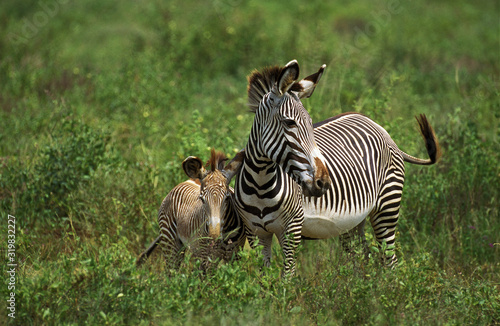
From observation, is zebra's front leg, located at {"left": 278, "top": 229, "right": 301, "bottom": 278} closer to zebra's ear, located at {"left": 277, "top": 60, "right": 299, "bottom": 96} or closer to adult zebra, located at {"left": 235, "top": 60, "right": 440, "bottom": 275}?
adult zebra, located at {"left": 235, "top": 60, "right": 440, "bottom": 275}

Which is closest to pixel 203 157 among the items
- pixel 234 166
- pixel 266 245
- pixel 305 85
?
pixel 234 166

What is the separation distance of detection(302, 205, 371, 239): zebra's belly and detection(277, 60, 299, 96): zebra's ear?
3.45ft

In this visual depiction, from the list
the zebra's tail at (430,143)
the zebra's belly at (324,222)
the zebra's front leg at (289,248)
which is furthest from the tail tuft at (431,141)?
the zebra's front leg at (289,248)

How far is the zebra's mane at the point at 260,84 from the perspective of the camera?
4595 millimetres

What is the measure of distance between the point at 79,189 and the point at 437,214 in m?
4.02

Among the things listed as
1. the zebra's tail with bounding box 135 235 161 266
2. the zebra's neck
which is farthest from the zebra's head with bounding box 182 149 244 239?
the zebra's tail with bounding box 135 235 161 266

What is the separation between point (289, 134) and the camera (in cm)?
434

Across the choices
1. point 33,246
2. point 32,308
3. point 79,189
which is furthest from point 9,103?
point 32,308

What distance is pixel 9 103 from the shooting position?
368 inches

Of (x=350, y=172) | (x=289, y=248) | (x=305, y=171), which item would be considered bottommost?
(x=289, y=248)

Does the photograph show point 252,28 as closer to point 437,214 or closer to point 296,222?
point 437,214

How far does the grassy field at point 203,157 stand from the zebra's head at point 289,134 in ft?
2.48

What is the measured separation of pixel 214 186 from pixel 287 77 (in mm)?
1045

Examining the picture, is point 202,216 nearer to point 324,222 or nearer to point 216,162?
point 216,162
